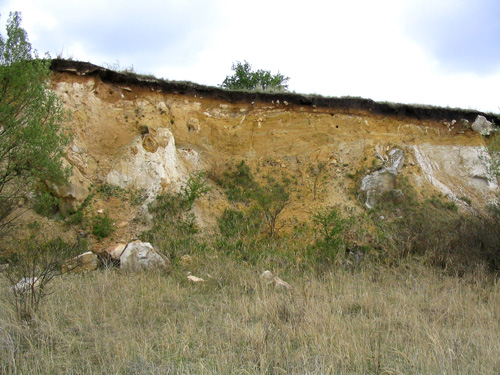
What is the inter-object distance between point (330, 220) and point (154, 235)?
415 centimetres

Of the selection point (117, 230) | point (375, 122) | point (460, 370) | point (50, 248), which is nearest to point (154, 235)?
point (117, 230)

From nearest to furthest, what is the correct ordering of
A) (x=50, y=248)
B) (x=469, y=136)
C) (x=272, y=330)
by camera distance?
(x=272, y=330)
(x=50, y=248)
(x=469, y=136)

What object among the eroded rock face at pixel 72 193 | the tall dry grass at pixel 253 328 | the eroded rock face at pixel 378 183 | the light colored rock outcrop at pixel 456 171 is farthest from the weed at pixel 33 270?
the light colored rock outcrop at pixel 456 171

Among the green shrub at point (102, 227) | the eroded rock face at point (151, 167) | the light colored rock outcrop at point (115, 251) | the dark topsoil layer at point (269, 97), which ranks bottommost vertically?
the light colored rock outcrop at point (115, 251)

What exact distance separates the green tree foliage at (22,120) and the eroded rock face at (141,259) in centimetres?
217

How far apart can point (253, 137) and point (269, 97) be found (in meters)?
1.67

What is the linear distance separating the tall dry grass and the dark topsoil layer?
7244mm

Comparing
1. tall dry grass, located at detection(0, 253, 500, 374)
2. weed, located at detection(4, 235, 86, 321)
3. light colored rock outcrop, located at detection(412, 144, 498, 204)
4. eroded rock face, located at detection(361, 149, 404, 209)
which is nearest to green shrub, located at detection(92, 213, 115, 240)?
weed, located at detection(4, 235, 86, 321)

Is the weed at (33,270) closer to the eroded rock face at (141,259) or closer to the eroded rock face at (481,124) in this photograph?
the eroded rock face at (141,259)

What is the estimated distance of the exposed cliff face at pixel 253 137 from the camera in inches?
408

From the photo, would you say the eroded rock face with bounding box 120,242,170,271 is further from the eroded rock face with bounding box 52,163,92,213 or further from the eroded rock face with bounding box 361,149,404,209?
the eroded rock face with bounding box 361,149,404,209

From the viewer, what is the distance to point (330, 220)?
845 cm

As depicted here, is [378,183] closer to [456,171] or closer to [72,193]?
[456,171]

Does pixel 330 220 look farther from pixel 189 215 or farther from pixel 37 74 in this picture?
pixel 37 74
